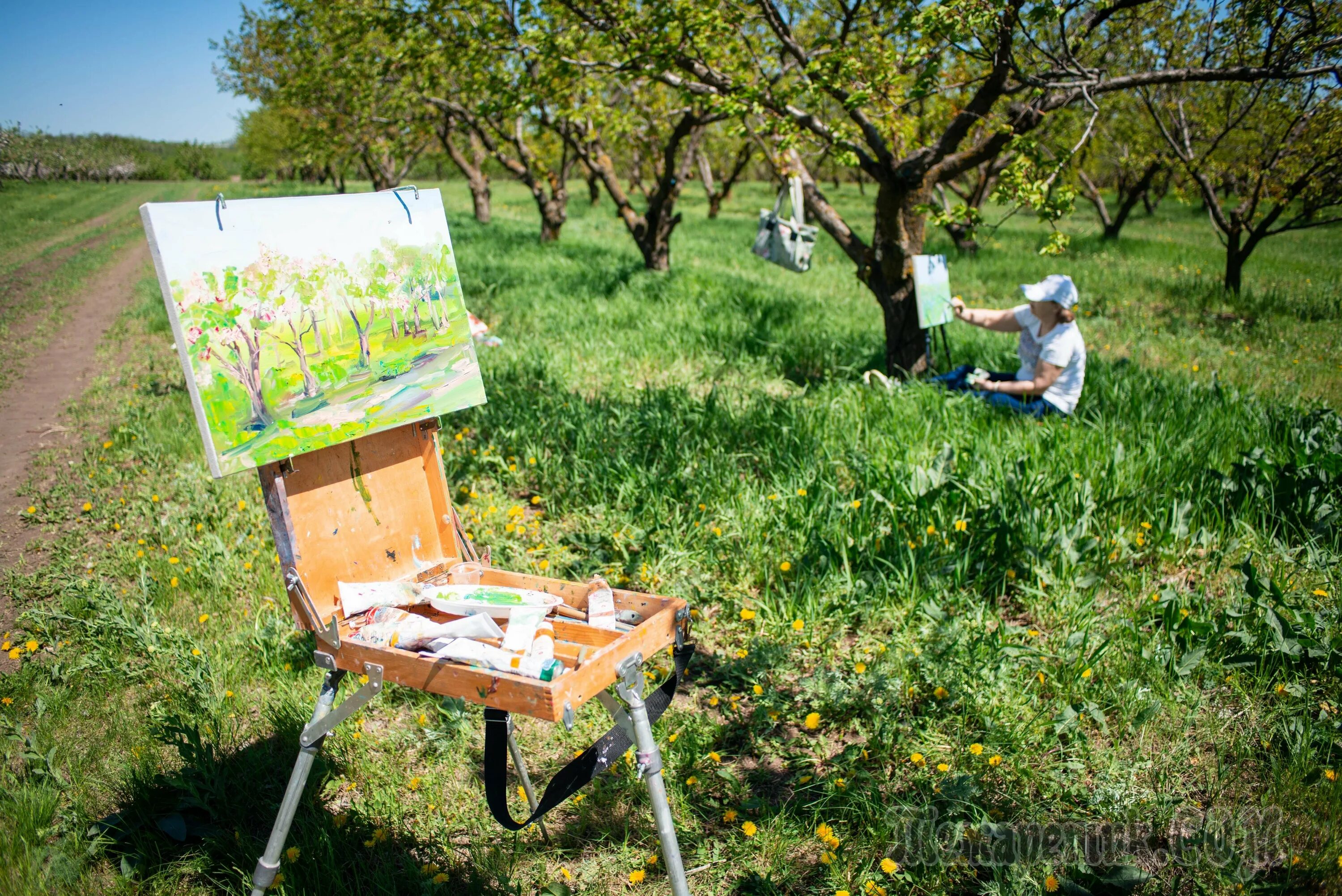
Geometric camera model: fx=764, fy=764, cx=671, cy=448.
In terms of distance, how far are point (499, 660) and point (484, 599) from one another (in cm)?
32

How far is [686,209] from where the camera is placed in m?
25.4

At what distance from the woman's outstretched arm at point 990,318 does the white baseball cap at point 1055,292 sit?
0.40m

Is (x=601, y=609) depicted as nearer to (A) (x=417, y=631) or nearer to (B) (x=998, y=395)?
(A) (x=417, y=631)

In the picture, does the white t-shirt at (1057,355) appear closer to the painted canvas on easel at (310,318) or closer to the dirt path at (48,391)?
the painted canvas on easel at (310,318)

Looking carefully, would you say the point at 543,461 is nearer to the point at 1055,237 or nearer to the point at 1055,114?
the point at 1055,237

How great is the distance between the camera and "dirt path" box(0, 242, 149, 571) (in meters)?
4.33

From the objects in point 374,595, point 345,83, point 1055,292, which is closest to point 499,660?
point 374,595

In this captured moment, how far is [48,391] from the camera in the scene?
5758 mm

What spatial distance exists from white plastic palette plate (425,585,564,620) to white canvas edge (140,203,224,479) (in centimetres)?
62

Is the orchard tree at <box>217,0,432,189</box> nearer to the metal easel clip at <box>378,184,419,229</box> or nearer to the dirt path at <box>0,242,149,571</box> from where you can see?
the dirt path at <box>0,242,149,571</box>

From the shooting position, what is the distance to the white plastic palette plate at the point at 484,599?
2029mm

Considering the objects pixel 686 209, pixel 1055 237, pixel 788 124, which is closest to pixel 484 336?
pixel 788 124

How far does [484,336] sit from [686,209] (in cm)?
1946

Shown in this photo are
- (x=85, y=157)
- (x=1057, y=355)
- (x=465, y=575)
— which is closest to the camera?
(x=465, y=575)
